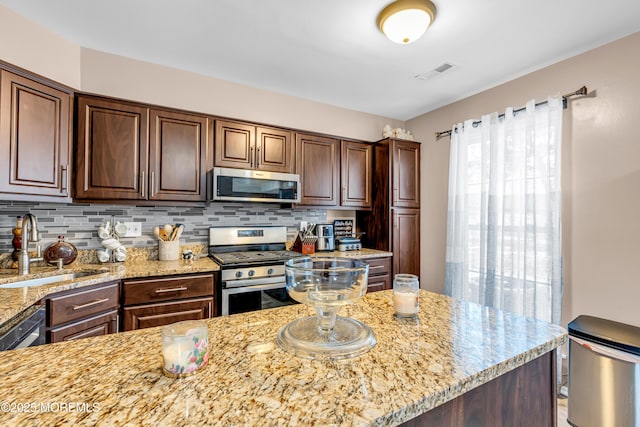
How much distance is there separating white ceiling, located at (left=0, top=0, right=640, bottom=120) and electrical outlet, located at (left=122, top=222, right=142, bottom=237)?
4.49 feet

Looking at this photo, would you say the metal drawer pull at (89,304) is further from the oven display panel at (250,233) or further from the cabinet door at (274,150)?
the cabinet door at (274,150)

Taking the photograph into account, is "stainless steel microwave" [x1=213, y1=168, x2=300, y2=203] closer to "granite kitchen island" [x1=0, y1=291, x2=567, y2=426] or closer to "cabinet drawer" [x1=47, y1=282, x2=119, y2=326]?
"cabinet drawer" [x1=47, y1=282, x2=119, y2=326]

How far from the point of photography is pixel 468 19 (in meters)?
1.91

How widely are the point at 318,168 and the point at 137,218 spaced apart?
1.71 meters

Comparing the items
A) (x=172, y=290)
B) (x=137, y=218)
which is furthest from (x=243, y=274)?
(x=137, y=218)

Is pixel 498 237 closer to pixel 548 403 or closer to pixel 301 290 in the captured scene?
pixel 548 403

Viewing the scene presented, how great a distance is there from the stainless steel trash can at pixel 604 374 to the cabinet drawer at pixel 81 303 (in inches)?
113

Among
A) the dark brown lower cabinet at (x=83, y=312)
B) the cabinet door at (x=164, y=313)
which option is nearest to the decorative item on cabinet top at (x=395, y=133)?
the cabinet door at (x=164, y=313)

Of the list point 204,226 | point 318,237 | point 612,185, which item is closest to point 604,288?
point 612,185

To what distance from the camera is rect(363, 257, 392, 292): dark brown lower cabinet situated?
3.07 m

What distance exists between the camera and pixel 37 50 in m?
2.03

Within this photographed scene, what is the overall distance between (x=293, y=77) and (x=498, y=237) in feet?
7.73

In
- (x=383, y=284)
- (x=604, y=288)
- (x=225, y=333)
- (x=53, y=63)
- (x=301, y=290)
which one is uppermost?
(x=53, y=63)

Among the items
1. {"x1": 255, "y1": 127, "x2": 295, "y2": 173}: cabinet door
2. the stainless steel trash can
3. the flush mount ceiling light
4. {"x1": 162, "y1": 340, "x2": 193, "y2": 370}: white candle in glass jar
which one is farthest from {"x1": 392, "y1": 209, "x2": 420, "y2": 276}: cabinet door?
{"x1": 162, "y1": 340, "x2": 193, "y2": 370}: white candle in glass jar
